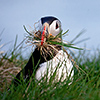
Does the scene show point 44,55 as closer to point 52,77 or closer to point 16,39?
point 52,77

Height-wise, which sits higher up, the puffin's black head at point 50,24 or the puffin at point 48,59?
the puffin's black head at point 50,24

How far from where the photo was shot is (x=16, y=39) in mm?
1779

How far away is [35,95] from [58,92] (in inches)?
6.6

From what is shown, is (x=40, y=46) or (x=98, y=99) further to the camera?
(x=40, y=46)

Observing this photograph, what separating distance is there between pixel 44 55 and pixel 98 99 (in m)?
0.79

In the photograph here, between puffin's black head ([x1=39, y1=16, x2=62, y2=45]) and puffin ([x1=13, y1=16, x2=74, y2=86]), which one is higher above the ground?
puffin's black head ([x1=39, y1=16, x2=62, y2=45])

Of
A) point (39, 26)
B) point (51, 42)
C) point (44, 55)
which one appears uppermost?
point (39, 26)

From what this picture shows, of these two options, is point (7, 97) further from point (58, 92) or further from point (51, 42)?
point (51, 42)

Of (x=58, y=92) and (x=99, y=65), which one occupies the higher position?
(x=58, y=92)

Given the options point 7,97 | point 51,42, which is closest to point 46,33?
point 51,42

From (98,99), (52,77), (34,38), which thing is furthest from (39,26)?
(98,99)

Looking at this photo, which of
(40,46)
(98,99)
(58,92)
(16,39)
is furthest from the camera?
(16,39)

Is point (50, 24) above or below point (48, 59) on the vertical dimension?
above

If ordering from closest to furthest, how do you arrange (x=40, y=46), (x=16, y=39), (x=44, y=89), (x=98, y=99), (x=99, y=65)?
(x=98, y=99) < (x=44, y=89) < (x=40, y=46) < (x=16, y=39) < (x=99, y=65)
